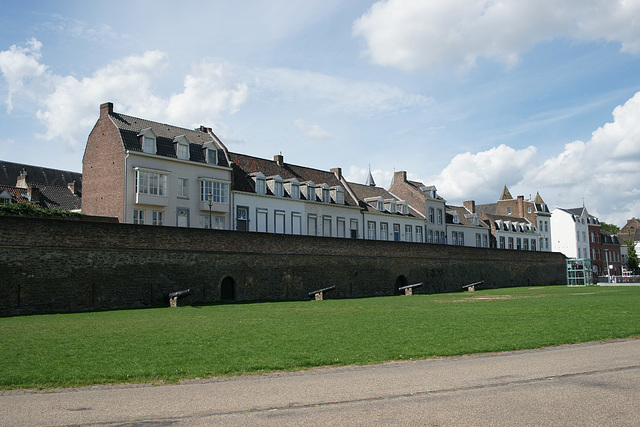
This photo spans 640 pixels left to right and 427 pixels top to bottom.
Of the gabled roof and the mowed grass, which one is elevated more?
the gabled roof

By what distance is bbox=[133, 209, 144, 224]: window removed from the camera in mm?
36750

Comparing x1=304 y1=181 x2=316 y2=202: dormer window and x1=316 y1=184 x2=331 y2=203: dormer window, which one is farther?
x1=316 y1=184 x2=331 y2=203: dormer window

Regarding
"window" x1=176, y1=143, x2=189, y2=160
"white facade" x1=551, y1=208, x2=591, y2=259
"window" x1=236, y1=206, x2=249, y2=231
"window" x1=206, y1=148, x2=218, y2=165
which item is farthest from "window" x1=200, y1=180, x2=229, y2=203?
"white facade" x1=551, y1=208, x2=591, y2=259

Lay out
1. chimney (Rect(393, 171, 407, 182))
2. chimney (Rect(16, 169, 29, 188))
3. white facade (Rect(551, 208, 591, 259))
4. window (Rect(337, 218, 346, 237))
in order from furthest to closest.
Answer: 1. white facade (Rect(551, 208, 591, 259))
2. chimney (Rect(393, 171, 407, 182))
3. chimney (Rect(16, 169, 29, 188))
4. window (Rect(337, 218, 346, 237))

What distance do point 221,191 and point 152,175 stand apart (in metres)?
5.33

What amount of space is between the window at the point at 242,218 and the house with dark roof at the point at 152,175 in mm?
882

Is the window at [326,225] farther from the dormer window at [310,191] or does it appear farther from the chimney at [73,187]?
the chimney at [73,187]

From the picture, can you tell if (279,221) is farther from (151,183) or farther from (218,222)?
(151,183)

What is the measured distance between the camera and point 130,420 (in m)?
7.02

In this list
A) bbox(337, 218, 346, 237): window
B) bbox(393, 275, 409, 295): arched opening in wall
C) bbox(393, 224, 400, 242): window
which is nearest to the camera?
bbox(393, 275, 409, 295): arched opening in wall

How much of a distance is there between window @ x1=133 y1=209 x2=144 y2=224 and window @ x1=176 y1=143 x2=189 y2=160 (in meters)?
4.82

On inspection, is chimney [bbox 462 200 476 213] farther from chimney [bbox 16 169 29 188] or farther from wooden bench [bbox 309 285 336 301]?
chimney [bbox 16 169 29 188]

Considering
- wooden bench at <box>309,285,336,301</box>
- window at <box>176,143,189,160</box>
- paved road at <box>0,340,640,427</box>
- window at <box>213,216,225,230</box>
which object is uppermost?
window at <box>176,143,189,160</box>

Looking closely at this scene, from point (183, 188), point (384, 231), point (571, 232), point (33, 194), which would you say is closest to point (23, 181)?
point (33, 194)
